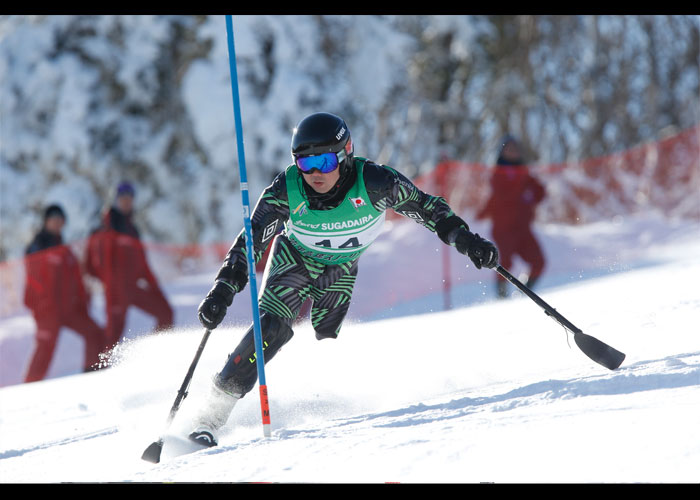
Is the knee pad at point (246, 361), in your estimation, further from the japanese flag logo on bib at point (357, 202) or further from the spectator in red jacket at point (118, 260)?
the spectator in red jacket at point (118, 260)

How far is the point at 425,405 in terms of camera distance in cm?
362

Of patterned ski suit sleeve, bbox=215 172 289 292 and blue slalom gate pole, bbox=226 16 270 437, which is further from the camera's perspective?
patterned ski suit sleeve, bbox=215 172 289 292

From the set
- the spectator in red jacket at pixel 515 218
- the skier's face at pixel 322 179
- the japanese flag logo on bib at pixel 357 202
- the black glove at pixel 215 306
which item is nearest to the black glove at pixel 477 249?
the japanese flag logo on bib at pixel 357 202

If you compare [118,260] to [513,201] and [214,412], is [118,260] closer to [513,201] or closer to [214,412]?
[513,201]

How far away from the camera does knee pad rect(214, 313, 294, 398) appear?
12.4 ft

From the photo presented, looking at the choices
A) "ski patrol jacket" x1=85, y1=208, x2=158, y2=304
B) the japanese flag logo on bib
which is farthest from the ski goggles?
"ski patrol jacket" x1=85, y1=208, x2=158, y2=304

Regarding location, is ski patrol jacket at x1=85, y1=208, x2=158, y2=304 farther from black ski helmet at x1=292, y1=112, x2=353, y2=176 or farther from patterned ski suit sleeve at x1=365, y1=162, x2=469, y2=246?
black ski helmet at x1=292, y1=112, x2=353, y2=176

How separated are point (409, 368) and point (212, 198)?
11.5 meters

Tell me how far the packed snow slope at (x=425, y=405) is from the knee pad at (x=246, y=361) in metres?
0.26

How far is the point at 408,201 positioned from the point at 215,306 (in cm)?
119

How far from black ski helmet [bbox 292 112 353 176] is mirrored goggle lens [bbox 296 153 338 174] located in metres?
0.02

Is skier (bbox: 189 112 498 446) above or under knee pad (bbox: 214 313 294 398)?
above

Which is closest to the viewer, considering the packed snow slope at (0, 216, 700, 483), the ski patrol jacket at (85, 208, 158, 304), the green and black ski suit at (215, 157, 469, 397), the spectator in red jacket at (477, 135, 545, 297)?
the packed snow slope at (0, 216, 700, 483)

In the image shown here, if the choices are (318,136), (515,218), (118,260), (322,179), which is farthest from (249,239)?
(515,218)
